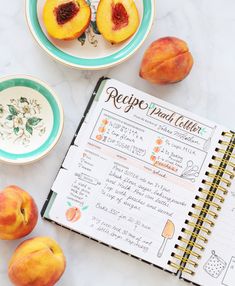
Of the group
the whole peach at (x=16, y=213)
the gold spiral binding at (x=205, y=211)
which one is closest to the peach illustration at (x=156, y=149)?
the gold spiral binding at (x=205, y=211)

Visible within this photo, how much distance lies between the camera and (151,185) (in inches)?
45.2

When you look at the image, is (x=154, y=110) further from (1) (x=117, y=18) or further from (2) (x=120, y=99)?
(1) (x=117, y=18)

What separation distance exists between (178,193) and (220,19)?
321mm

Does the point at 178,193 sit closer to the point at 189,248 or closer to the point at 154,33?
the point at 189,248

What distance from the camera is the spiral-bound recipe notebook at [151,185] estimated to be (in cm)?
114

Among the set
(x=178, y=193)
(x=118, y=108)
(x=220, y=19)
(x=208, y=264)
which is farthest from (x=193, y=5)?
(x=208, y=264)

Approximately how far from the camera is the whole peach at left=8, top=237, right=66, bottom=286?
1.05 metres

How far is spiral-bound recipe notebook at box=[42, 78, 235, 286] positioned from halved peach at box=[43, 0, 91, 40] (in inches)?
4.4

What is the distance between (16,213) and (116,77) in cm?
30

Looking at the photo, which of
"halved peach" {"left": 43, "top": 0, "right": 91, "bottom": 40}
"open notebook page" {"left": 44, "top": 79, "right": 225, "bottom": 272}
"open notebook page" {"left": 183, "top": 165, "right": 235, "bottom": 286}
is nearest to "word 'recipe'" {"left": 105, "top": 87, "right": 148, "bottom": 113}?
"open notebook page" {"left": 44, "top": 79, "right": 225, "bottom": 272}

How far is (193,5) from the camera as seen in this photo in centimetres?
118

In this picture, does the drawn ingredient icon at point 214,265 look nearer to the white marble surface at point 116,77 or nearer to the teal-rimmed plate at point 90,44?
the white marble surface at point 116,77

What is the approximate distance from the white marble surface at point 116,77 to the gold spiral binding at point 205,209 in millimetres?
43

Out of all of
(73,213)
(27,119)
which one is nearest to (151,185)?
(73,213)
